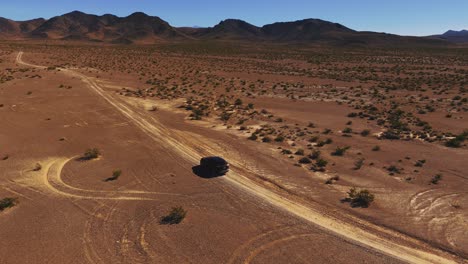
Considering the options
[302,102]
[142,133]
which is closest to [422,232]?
[142,133]

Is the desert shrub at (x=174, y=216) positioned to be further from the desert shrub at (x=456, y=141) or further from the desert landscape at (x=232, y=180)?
the desert shrub at (x=456, y=141)

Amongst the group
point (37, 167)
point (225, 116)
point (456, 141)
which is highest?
point (456, 141)

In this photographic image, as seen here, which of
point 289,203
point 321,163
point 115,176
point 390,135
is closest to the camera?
point 289,203

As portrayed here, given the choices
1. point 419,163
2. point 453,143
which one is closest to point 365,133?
point 453,143

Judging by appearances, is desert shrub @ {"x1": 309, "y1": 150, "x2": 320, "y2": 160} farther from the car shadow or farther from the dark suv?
the car shadow

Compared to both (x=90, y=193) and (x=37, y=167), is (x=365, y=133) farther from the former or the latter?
(x=37, y=167)
